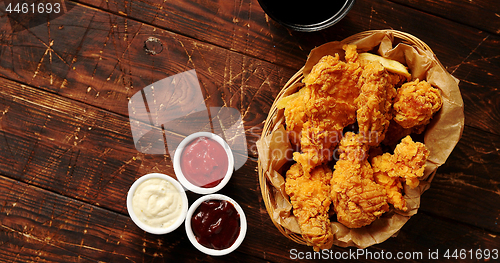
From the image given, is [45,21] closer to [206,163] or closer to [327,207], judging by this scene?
[206,163]

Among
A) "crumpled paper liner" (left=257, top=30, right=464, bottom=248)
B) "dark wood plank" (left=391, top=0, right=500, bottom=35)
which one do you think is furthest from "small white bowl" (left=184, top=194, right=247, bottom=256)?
"dark wood plank" (left=391, top=0, right=500, bottom=35)

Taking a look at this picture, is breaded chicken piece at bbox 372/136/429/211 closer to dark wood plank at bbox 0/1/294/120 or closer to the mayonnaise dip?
dark wood plank at bbox 0/1/294/120

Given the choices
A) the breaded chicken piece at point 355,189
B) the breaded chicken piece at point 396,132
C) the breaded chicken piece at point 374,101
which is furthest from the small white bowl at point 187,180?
the breaded chicken piece at point 396,132

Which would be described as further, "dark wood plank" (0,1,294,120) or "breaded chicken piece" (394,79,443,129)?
"dark wood plank" (0,1,294,120)

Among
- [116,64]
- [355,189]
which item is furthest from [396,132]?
[116,64]

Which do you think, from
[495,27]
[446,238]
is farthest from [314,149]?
[495,27]

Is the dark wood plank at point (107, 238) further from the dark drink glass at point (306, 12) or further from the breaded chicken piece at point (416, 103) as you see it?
the dark drink glass at point (306, 12)

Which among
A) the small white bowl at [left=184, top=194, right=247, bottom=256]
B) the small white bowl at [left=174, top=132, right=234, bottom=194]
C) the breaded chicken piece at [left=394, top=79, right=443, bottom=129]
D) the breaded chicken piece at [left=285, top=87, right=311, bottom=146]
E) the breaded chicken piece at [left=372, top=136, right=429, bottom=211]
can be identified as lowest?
the small white bowl at [left=184, top=194, right=247, bottom=256]
